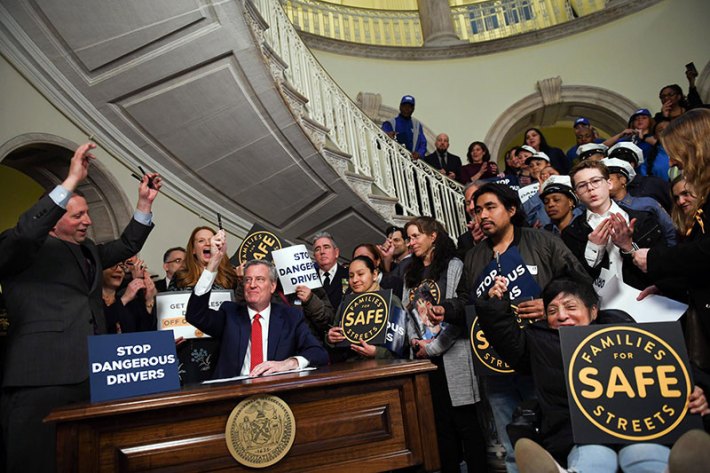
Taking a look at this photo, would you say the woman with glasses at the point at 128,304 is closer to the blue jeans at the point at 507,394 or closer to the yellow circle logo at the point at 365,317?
the yellow circle logo at the point at 365,317

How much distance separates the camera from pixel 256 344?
2.79 meters

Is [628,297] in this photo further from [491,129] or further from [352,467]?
[491,129]

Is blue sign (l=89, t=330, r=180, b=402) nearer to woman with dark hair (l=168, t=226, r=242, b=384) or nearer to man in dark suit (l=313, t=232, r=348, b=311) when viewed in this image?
woman with dark hair (l=168, t=226, r=242, b=384)

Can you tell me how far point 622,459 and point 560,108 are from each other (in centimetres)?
978

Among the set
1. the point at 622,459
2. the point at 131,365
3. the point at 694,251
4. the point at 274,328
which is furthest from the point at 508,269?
the point at 131,365

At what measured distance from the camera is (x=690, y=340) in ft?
6.65

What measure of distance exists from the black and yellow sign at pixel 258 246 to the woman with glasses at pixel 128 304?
2.17 feet

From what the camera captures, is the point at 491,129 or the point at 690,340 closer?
the point at 690,340

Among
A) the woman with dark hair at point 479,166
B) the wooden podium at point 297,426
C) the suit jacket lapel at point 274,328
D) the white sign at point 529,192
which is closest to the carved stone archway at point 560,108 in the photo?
the woman with dark hair at point 479,166

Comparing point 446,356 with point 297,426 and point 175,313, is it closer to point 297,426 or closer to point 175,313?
point 297,426

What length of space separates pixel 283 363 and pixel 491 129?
8.86 m

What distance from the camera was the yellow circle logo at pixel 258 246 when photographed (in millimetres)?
3895

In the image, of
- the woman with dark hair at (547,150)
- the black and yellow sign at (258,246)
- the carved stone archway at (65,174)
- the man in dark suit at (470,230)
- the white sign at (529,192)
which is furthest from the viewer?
the woman with dark hair at (547,150)

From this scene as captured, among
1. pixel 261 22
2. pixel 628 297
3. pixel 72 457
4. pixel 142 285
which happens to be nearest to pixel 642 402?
pixel 628 297
